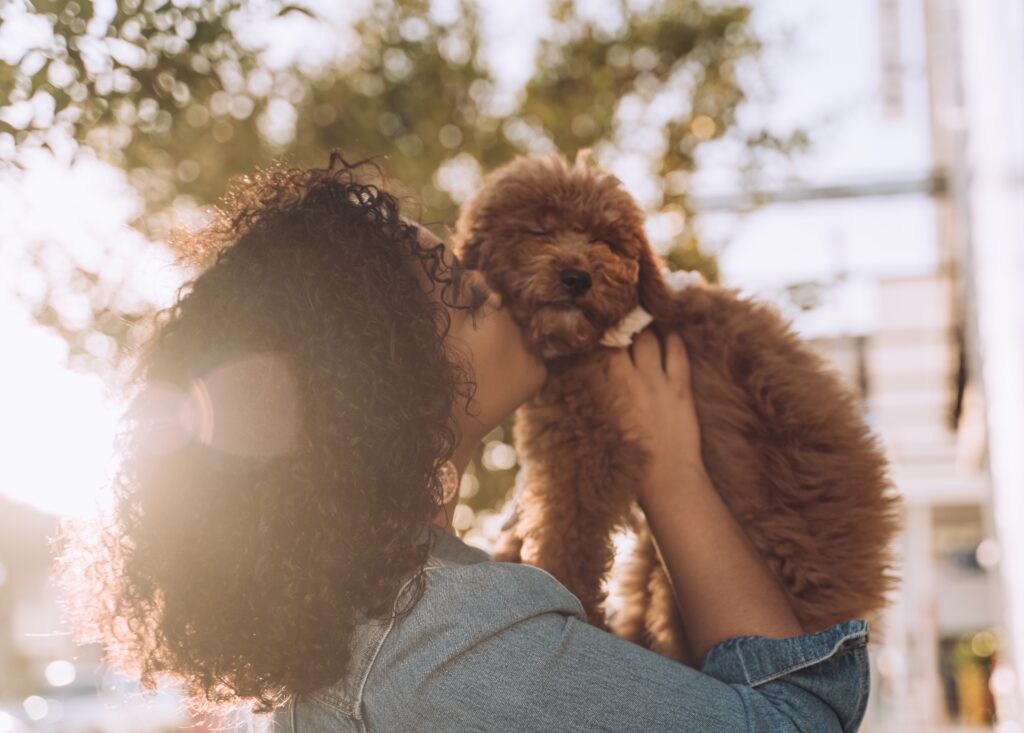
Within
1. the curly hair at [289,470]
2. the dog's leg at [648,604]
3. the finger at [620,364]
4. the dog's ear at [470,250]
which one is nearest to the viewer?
the curly hair at [289,470]

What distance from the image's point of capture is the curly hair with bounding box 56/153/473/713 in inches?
57.7

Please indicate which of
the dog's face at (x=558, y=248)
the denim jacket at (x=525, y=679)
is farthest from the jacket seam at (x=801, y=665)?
the dog's face at (x=558, y=248)

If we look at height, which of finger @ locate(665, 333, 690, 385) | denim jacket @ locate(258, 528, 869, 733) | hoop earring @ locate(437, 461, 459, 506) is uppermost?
finger @ locate(665, 333, 690, 385)

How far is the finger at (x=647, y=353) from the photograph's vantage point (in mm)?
2221

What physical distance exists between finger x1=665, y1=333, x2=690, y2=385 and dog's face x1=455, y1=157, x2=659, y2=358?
14cm

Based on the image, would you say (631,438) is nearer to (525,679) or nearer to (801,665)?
(801,665)

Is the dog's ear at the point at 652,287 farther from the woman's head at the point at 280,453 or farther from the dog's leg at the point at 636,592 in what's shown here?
the woman's head at the point at 280,453

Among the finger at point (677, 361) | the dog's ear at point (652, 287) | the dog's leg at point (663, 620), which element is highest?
the dog's ear at point (652, 287)

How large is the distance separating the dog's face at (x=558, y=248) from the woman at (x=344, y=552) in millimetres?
494

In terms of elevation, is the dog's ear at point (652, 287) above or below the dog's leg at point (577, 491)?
above

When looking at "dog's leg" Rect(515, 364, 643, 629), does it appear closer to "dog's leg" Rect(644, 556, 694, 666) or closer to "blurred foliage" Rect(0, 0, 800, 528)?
"dog's leg" Rect(644, 556, 694, 666)

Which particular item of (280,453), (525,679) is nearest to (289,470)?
(280,453)

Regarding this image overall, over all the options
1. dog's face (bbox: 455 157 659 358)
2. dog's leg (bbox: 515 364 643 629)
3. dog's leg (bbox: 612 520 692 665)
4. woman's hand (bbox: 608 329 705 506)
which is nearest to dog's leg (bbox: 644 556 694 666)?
dog's leg (bbox: 612 520 692 665)

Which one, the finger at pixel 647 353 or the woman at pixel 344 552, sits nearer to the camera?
the woman at pixel 344 552
